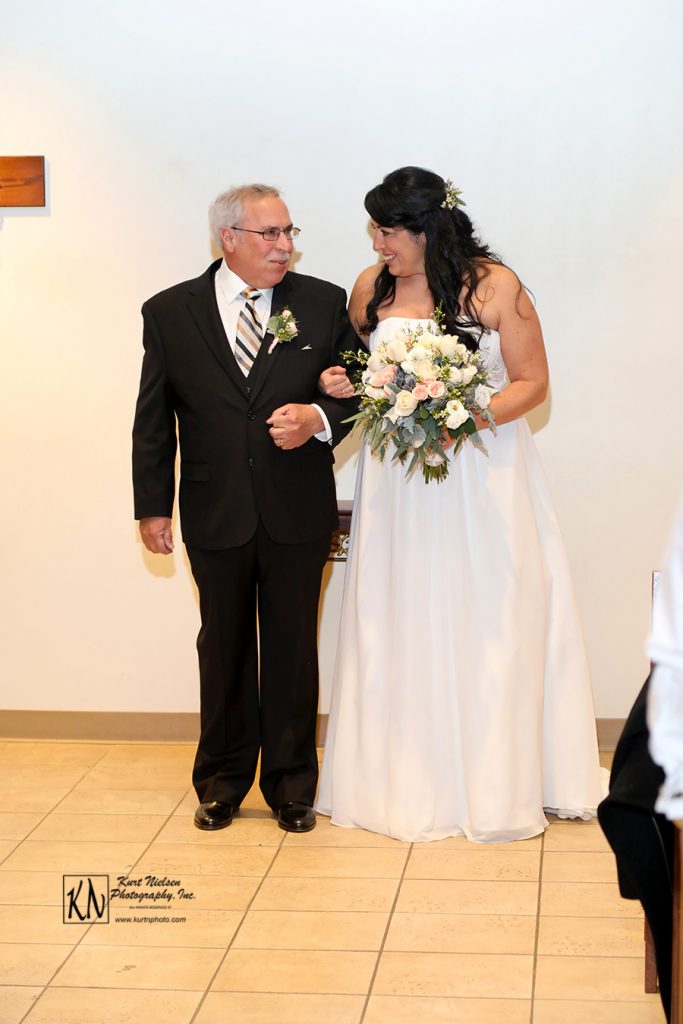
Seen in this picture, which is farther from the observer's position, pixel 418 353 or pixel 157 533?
pixel 157 533

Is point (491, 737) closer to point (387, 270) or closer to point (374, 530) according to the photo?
point (374, 530)

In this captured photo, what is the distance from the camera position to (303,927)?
12.5 feet

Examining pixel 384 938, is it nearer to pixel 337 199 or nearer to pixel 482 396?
pixel 482 396

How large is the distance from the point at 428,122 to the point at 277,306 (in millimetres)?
1223

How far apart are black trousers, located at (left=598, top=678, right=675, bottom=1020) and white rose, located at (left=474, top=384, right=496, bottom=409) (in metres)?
1.72

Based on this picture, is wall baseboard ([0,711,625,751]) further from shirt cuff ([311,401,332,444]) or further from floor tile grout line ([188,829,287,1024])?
shirt cuff ([311,401,332,444])

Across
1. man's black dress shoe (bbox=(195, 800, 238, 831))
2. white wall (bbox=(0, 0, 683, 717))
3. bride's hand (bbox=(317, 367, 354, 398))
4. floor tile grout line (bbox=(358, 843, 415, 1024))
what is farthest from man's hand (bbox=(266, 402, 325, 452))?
floor tile grout line (bbox=(358, 843, 415, 1024))

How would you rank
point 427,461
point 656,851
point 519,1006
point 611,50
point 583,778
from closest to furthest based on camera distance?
1. point 656,851
2. point 519,1006
3. point 427,461
4. point 583,778
5. point 611,50

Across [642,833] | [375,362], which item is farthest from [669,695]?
[375,362]

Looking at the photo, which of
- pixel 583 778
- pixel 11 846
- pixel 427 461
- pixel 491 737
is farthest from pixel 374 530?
pixel 11 846

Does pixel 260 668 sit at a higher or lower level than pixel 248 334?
lower

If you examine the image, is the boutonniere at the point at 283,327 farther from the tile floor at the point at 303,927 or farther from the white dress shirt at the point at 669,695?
the white dress shirt at the point at 669,695

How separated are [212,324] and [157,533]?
75cm

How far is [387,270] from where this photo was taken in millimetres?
4672
